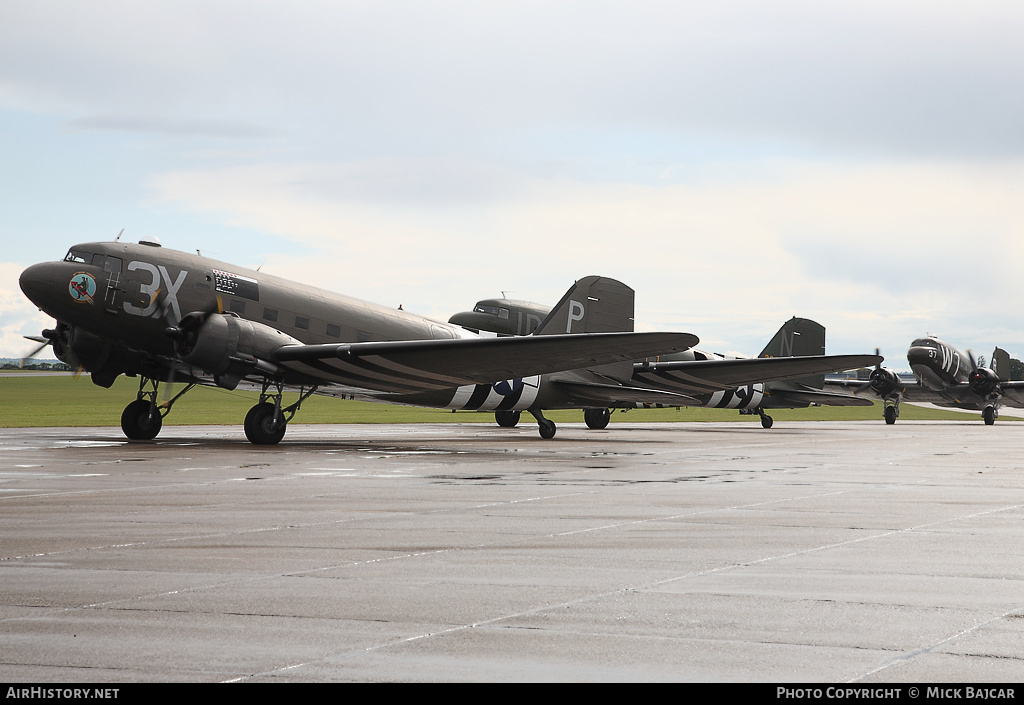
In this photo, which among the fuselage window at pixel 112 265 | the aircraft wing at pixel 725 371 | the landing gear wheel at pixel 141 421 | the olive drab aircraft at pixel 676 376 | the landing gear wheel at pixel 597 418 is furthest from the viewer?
the landing gear wheel at pixel 597 418

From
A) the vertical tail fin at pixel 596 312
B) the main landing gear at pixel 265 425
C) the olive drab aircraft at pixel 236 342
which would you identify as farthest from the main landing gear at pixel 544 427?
the main landing gear at pixel 265 425

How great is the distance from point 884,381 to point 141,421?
39.2m

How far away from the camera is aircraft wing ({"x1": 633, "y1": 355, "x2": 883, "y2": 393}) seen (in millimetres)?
32500

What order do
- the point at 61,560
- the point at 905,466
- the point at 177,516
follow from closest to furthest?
the point at 61,560
the point at 177,516
the point at 905,466

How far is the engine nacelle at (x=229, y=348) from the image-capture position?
21.3 m

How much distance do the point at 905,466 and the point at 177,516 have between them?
45.0 feet

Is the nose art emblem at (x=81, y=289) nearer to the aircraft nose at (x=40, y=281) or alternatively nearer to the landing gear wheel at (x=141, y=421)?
the aircraft nose at (x=40, y=281)

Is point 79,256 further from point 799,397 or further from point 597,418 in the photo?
point 799,397

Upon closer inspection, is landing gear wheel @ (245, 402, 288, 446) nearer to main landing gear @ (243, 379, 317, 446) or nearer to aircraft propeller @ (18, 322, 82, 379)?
main landing gear @ (243, 379, 317, 446)

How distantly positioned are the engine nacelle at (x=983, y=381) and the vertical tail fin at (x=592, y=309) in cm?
3011
